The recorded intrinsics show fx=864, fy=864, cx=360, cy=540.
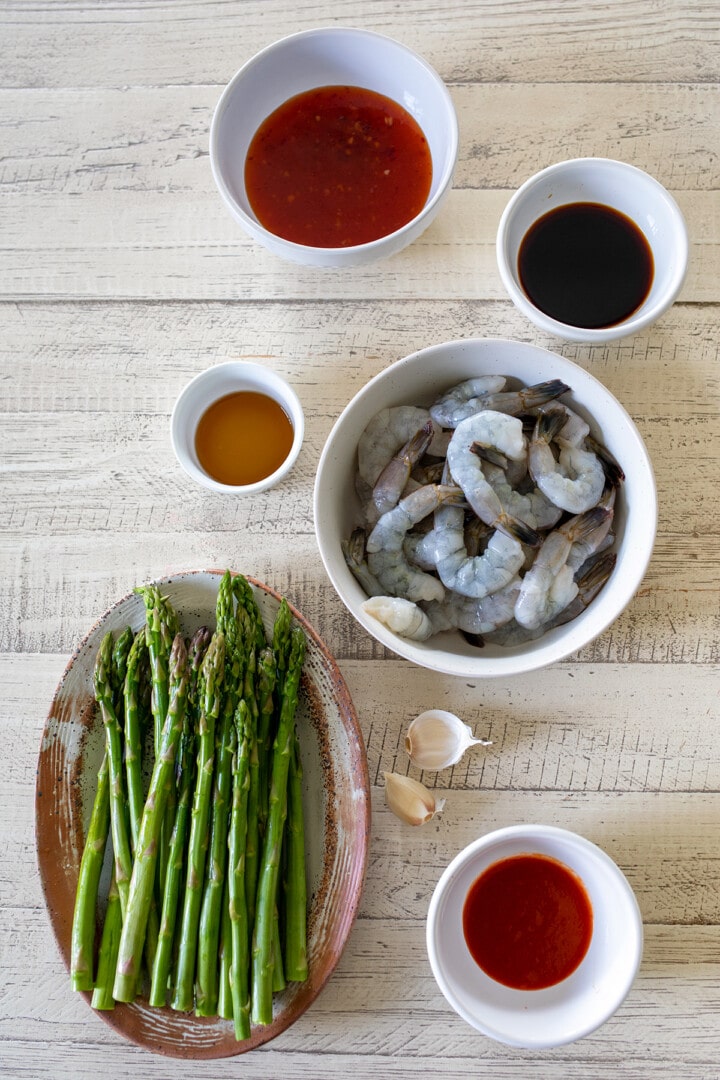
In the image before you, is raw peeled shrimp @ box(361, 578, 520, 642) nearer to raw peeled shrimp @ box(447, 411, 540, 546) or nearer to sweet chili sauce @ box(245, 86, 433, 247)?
raw peeled shrimp @ box(447, 411, 540, 546)

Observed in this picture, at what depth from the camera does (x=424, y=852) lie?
53.9 inches

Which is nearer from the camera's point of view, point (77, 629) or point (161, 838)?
point (161, 838)

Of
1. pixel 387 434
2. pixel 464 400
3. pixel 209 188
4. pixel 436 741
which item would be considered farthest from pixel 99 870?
pixel 209 188

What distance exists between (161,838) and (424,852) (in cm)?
41

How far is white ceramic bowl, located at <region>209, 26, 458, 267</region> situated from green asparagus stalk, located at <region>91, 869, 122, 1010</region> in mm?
1012

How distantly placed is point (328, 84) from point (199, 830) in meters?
1.16

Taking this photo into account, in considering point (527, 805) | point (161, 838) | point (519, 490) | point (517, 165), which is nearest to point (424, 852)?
point (527, 805)

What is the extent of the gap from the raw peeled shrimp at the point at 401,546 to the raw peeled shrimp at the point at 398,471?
0.02m

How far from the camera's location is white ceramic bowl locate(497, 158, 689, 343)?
122 cm

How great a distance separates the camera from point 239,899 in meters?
1.26

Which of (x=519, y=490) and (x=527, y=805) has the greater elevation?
(x=519, y=490)

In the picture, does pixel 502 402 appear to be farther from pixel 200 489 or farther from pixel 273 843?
pixel 273 843

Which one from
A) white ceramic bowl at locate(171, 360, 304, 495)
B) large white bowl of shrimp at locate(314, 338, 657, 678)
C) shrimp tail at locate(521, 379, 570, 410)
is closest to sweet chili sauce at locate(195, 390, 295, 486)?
white ceramic bowl at locate(171, 360, 304, 495)

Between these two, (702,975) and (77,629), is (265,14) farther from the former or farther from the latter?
(702,975)
